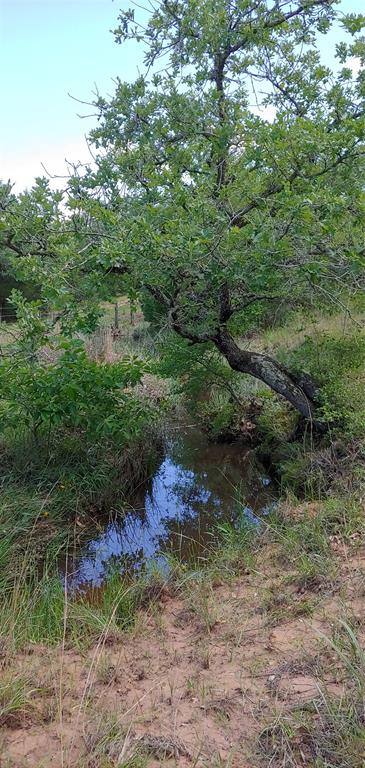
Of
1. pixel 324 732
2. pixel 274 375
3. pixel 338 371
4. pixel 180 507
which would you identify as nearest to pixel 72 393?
pixel 180 507

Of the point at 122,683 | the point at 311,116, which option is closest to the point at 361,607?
the point at 122,683

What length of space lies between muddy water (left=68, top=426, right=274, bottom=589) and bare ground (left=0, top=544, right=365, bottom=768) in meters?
1.15

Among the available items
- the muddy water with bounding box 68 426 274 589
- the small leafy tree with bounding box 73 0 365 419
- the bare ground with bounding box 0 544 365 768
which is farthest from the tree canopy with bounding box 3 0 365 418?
the bare ground with bounding box 0 544 365 768

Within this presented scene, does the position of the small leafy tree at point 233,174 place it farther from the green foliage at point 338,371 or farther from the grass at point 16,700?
the grass at point 16,700

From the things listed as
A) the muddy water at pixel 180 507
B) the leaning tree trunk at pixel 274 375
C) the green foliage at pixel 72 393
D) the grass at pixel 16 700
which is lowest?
the muddy water at pixel 180 507

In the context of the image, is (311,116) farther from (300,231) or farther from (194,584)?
(194,584)

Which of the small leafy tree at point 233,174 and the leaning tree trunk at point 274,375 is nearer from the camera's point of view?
the small leafy tree at point 233,174

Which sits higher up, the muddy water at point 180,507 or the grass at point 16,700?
the grass at point 16,700

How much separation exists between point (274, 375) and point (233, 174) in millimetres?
2088

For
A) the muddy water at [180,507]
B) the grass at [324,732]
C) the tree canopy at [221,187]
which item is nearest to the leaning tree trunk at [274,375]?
the tree canopy at [221,187]

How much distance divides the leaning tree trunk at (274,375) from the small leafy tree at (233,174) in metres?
0.02

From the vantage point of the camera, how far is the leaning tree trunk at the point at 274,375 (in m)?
5.69

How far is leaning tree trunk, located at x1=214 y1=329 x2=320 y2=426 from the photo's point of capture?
5691 mm

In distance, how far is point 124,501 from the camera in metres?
5.67
